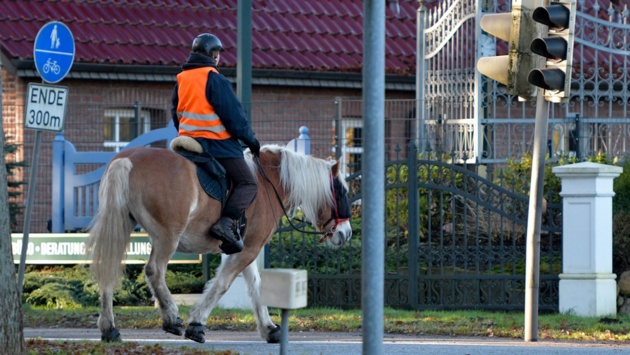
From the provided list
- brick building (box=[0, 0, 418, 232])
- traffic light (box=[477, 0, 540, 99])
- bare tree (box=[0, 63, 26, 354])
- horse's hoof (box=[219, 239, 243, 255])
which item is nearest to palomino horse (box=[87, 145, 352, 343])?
horse's hoof (box=[219, 239, 243, 255])

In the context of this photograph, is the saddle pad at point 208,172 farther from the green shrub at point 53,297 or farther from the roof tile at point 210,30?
the roof tile at point 210,30

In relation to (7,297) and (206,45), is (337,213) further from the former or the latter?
(7,297)

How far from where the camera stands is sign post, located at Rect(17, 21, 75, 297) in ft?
43.9

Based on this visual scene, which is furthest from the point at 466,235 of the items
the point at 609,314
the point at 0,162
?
the point at 0,162

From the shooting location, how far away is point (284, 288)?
6.68 m

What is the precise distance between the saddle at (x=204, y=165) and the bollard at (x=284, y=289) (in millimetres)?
4032

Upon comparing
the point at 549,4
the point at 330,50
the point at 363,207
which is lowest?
the point at 363,207

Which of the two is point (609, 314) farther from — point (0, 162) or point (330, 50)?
point (330, 50)

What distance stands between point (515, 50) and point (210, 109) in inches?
108

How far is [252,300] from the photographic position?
11352 mm

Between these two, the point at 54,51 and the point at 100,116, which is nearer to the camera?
the point at 54,51

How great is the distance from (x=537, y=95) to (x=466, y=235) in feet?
13.5

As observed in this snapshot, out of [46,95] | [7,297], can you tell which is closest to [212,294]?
[7,297]

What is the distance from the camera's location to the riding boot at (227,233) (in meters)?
10.8
